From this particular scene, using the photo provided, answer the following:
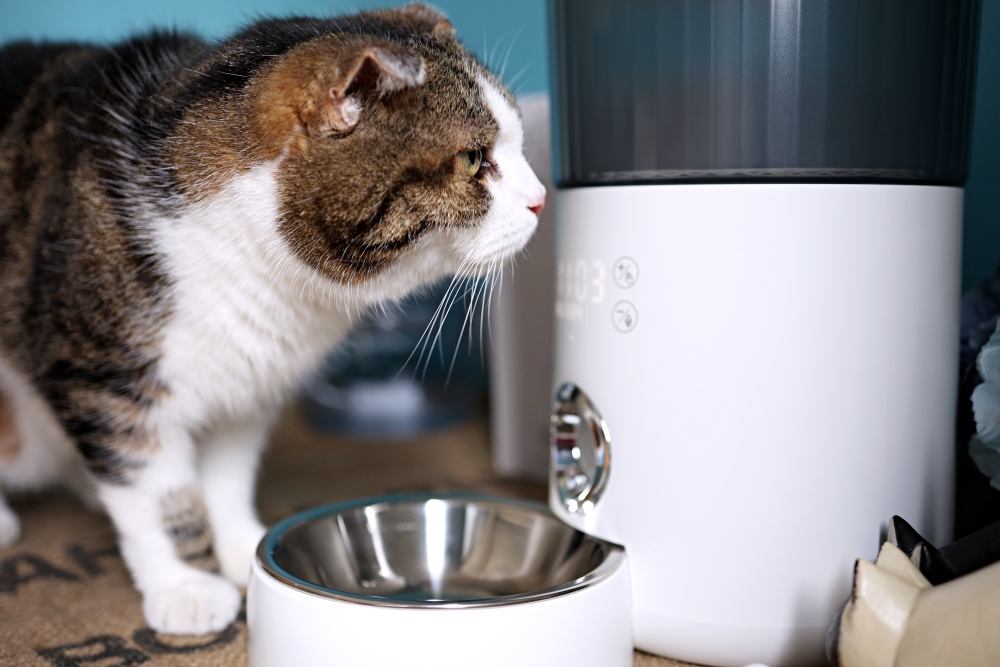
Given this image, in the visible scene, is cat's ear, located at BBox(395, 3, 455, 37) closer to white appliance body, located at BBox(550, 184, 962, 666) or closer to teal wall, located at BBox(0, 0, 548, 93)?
white appliance body, located at BBox(550, 184, 962, 666)

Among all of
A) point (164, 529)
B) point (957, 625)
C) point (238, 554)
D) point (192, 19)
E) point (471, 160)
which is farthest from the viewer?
point (192, 19)

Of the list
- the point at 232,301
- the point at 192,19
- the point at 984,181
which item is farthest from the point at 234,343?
the point at 192,19

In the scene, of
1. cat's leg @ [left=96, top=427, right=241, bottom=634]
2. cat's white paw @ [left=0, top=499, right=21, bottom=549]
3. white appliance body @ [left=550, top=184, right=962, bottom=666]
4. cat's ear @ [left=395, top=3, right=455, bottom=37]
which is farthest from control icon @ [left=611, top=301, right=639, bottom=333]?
cat's white paw @ [left=0, top=499, right=21, bottom=549]

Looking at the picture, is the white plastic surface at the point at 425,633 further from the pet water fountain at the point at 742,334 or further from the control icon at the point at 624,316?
the control icon at the point at 624,316

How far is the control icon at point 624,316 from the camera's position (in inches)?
29.3

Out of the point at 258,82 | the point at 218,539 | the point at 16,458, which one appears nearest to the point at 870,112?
the point at 258,82

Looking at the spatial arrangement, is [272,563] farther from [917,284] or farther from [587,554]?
[917,284]

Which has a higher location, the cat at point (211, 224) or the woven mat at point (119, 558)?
the cat at point (211, 224)

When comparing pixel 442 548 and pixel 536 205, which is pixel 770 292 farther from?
pixel 442 548

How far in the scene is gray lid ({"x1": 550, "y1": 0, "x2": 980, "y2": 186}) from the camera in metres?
0.67

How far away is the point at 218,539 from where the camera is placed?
101 centimetres

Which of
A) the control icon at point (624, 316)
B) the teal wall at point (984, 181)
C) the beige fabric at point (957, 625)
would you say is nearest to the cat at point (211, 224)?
the control icon at point (624, 316)

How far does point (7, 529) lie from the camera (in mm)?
1068

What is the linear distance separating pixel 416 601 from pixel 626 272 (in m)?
0.32
